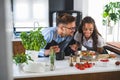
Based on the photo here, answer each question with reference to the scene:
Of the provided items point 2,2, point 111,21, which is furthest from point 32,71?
point 111,21

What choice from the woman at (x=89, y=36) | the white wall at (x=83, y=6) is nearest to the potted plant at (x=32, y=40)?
the woman at (x=89, y=36)

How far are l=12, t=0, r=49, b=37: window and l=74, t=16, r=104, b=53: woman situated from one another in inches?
70.7

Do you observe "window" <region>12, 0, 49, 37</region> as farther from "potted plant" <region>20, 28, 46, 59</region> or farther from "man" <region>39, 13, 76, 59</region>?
"potted plant" <region>20, 28, 46, 59</region>

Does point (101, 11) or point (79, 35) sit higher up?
point (101, 11)

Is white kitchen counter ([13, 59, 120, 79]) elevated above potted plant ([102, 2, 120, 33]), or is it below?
below

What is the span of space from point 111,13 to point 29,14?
156cm

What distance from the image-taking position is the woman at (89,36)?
2074 millimetres

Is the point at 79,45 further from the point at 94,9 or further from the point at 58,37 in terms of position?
the point at 94,9

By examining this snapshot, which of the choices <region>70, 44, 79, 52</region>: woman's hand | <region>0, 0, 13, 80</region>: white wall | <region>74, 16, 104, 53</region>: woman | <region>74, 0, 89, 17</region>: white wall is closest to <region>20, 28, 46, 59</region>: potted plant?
<region>70, 44, 79, 52</region>: woman's hand

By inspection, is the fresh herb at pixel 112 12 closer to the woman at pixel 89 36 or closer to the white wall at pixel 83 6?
the white wall at pixel 83 6

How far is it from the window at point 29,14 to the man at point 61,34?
1669 mm

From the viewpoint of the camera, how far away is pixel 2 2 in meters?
0.36

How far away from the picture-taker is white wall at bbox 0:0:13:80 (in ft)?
1.19

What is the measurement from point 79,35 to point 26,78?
0.98 metres
